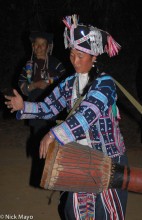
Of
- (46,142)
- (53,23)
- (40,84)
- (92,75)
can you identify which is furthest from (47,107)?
(53,23)

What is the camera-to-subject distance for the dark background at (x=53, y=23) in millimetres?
10109

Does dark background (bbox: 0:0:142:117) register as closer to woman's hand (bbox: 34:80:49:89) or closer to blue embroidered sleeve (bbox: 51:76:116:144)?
woman's hand (bbox: 34:80:49:89)

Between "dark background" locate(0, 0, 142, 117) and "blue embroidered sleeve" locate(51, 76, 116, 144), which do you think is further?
"dark background" locate(0, 0, 142, 117)

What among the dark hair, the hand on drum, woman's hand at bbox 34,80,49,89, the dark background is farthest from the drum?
the dark background

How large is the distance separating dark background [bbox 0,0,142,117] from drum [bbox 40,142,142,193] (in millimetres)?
6853

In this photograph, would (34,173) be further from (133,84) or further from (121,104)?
(133,84)

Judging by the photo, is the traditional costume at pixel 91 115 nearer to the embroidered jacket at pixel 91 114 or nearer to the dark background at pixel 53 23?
the embroidered jacket at pixel 91 114

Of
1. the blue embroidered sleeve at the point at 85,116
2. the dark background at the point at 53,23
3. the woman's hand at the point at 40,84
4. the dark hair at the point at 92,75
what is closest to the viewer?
the blue embroidered sleeve at the point at 85,116

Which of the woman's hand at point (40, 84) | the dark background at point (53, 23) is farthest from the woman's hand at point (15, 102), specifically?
the dark background at point (53, 23)

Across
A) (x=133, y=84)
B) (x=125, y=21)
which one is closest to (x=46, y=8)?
(x=125, y=21)

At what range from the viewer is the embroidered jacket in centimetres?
222

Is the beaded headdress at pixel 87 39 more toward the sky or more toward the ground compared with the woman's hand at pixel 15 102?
more toward the sky

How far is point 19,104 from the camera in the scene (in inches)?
105

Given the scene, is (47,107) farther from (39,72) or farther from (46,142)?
(39,72)
